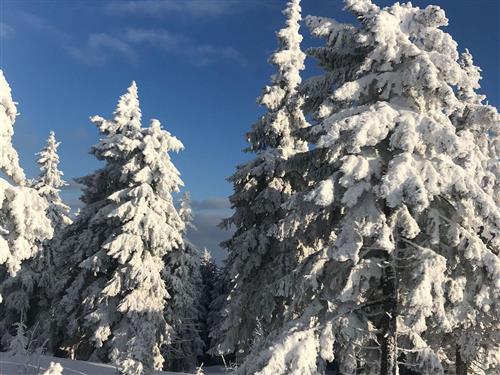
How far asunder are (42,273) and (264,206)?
763 inches

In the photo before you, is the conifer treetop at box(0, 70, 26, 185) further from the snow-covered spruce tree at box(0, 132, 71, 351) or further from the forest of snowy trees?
the snow-covered spruce tree at box(0, 132, 71, 351)

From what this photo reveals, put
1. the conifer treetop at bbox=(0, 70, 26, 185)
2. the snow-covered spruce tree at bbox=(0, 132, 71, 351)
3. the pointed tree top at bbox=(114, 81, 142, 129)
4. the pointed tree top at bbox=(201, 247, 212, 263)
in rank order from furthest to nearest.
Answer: the pointed tree top at bbox=(201, 247, 212, 263) → the snow-covered spruce tree at bbox=(0, 132, 71, 351) → the pointed tree top at bbox=(114, 81, 142, 129) → the conifer treetop at bbox=(0, 70, 26, 185)

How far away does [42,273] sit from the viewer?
105 ft

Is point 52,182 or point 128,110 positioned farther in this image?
point 52,182

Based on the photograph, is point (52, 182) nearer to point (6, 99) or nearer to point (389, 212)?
point (6, 99)

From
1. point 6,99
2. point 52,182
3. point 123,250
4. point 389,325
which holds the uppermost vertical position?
point 52,182

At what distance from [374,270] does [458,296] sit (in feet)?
5.97

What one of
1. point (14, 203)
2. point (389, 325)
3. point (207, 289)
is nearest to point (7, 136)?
point (14, 203)

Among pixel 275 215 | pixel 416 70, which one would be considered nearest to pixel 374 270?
pixel 416 70

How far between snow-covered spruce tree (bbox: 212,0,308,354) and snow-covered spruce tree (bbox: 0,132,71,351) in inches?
598

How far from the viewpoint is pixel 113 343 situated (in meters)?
21.3

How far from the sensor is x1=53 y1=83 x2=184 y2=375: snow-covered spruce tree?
2195 cm

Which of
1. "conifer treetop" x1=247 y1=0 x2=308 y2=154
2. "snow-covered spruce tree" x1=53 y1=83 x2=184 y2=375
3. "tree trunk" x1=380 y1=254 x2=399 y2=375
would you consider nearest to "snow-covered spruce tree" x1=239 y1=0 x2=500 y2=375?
"tree trunk" x1=380 y1=254 x2=399 y2=375

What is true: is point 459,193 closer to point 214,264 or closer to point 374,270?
point 374,270
